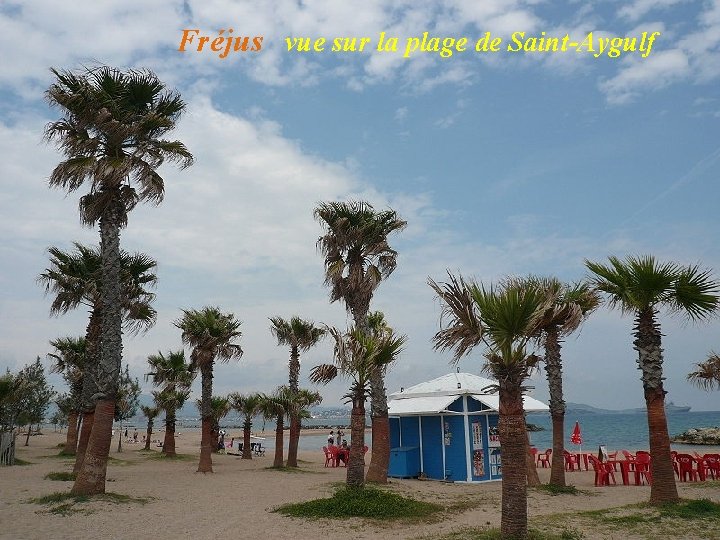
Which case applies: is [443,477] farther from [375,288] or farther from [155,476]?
[155,476]

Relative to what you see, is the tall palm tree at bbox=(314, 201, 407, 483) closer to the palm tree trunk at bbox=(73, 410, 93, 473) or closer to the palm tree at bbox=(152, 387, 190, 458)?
the palm tree trunk at bbox=(73, 410, 93, 473)

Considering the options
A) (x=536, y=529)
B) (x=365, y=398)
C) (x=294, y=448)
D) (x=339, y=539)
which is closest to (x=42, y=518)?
(x=339, y=539)

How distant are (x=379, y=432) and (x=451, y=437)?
4.27 metres

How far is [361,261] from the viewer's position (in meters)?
19.5

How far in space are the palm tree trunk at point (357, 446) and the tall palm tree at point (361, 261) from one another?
14.4 ft

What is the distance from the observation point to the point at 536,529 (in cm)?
1009

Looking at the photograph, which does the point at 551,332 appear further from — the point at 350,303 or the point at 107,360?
the point at 107,360

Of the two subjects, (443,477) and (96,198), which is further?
(443,477)

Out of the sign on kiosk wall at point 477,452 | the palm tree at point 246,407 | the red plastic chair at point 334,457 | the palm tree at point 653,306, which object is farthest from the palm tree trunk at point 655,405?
the palm tree at point 246,407

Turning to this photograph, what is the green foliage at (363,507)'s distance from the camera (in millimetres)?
12148

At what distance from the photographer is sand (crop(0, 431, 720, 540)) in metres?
10.6

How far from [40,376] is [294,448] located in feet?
126

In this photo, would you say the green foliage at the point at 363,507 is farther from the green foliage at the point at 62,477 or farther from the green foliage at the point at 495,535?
the green foliage at the point at 62,477

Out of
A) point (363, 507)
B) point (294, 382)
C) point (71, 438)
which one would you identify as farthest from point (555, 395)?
point (71, 438)
